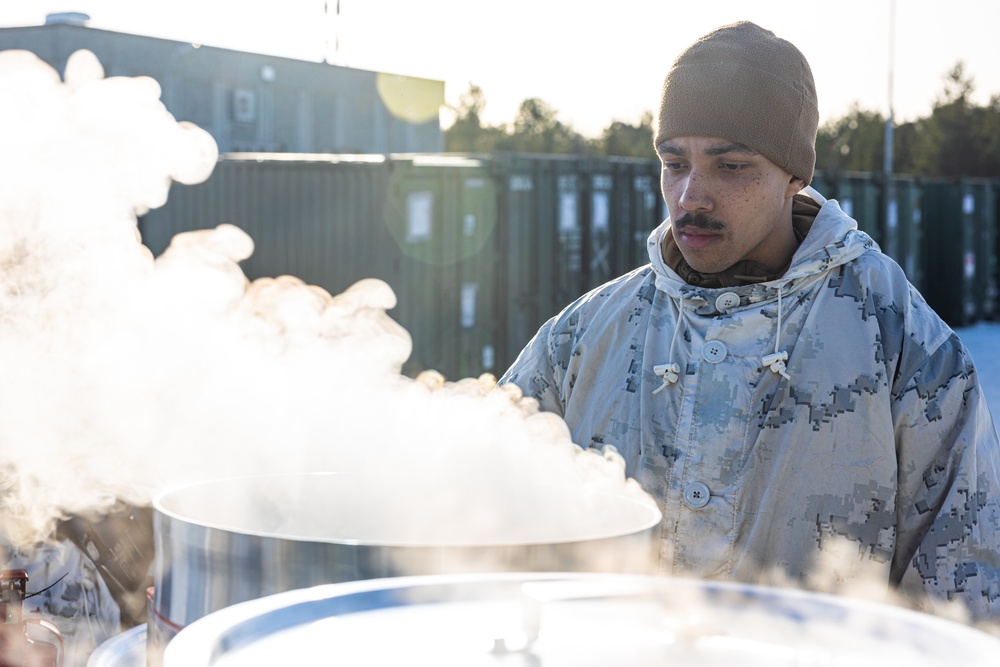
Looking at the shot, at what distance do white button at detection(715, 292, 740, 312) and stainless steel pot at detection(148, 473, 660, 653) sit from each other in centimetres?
91

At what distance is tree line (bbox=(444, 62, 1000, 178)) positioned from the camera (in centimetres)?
4666

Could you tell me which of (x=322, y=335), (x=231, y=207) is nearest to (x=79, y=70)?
(x=322, y=335)

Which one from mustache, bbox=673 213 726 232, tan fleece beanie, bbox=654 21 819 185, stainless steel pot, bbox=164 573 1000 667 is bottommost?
stainless steel pot, bbox=164 573 1000 667

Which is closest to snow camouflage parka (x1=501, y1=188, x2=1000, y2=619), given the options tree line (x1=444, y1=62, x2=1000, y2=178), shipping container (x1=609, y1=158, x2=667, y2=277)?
shipping container (x1=609, y1=158, x2=667, y2=277)

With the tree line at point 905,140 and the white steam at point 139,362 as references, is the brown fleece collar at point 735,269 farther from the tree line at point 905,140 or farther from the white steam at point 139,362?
the tree line at point 905,140

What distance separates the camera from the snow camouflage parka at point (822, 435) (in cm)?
218

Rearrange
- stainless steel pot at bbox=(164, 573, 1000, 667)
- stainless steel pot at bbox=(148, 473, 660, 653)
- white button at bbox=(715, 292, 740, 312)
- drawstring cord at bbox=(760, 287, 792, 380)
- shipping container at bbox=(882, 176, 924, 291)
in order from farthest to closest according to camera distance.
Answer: shipping container at bbox=(882, 176, 924, 291) < white button at bbox=(715, 292, 740, 312) < drawstring cord at bbox=(760, 287, 792, 380) < stainless steel pot at bbox=(148, 473, 660, 653) < stainless steel pot at bbox=(164, 573, 1000, 667)

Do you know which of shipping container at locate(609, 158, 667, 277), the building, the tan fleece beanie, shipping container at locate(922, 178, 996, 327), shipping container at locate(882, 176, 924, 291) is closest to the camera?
the tan fleece beanie

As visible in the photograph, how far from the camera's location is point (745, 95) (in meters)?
2.52

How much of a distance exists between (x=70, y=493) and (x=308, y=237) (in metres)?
10.3

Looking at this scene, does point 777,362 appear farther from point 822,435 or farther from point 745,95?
point 745,95

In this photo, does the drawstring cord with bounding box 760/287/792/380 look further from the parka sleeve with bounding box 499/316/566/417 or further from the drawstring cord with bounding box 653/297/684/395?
the parka sleeve with bounding box 499/316/566/417

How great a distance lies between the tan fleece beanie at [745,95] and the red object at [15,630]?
1.69 meters

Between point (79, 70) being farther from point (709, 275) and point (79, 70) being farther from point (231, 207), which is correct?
point (231, 207)
